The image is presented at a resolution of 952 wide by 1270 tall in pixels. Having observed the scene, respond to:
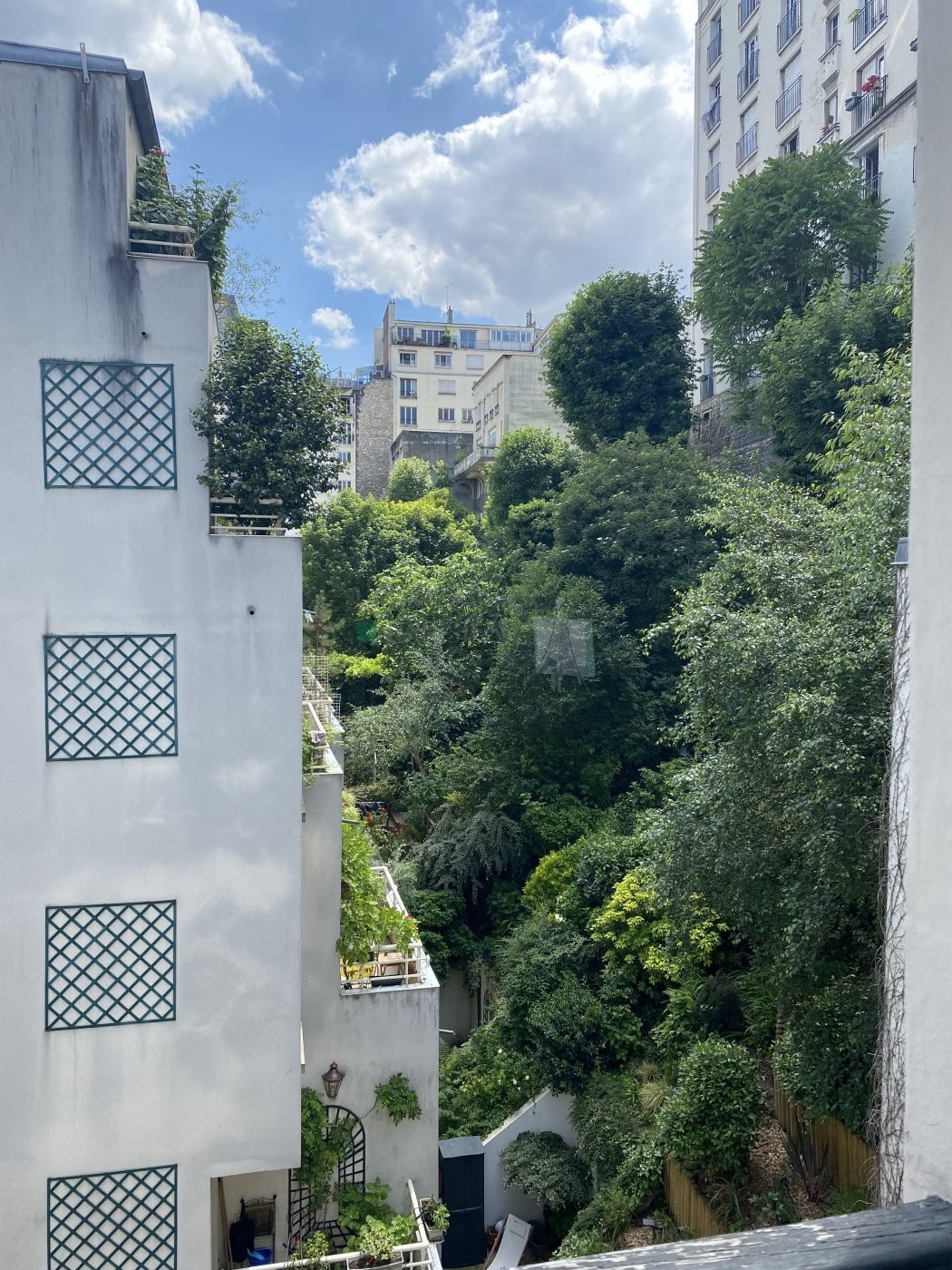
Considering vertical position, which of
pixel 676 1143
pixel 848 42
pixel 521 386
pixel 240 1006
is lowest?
pixel 676 1143

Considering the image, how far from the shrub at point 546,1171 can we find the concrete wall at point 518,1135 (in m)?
0.20

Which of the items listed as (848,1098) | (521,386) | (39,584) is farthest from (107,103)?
(521,386)

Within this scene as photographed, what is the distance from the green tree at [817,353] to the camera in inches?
604

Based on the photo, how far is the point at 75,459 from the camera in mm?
6594

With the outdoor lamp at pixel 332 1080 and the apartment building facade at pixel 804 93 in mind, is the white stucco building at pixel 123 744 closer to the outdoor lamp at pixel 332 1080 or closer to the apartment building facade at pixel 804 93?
the outdoor lamp at pixel 332 1080

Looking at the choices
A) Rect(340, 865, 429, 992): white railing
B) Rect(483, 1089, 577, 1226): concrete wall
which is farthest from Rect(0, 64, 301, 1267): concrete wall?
Rect(483, 1089, 577, 1226): concrete wall

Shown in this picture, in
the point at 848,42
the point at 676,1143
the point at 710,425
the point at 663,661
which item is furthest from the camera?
the point at 710,425

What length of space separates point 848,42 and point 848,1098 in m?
21.6

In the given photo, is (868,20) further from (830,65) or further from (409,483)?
(409,483)

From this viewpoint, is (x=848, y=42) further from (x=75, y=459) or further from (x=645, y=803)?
(x=75, y=459)

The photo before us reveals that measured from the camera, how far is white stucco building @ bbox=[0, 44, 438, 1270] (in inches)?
255

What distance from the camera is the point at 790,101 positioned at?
2303 cm

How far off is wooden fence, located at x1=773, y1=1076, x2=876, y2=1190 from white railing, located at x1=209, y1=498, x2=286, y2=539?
7132 millimetres

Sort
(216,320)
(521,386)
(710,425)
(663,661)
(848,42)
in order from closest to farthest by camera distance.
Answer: (216,320) → (663,661) → (848,42) → (710,425) → (521,386)
